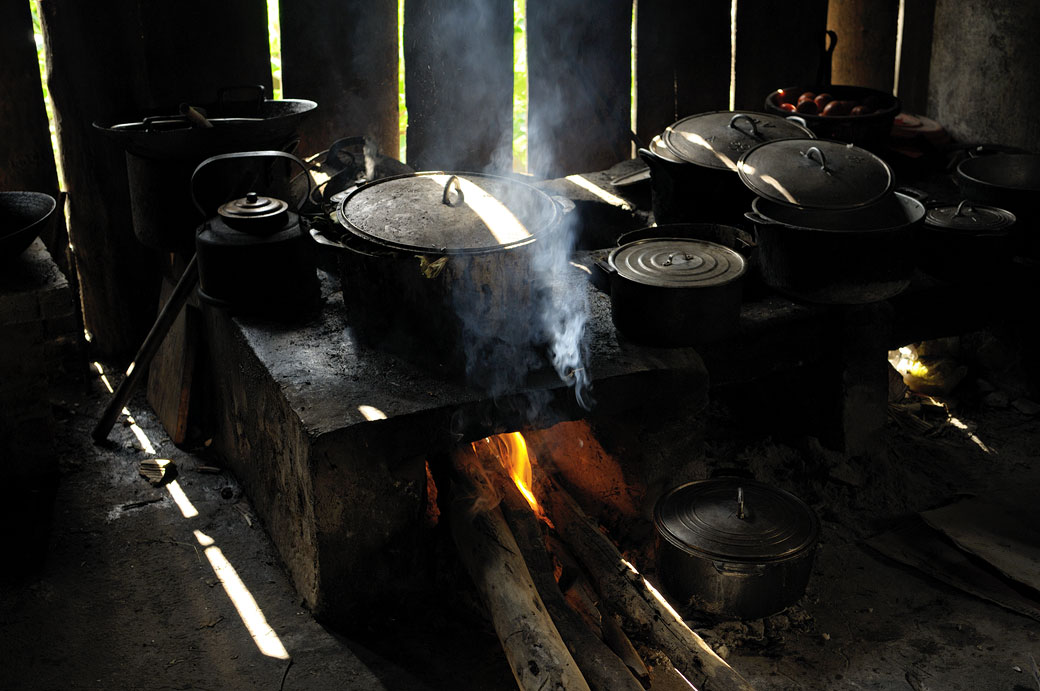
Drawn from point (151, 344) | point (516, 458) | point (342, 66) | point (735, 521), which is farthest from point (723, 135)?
point (151, 344)

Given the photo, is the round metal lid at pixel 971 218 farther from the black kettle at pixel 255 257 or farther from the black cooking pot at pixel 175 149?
the black cooking pot at pixel 175 149

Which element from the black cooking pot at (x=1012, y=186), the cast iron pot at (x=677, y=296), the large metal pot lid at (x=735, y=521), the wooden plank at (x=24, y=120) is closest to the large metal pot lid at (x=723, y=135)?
the cast iron pot at (x=677, y=296)

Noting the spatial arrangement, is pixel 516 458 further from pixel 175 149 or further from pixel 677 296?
pixel 175 149

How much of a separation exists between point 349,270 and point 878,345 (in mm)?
2518

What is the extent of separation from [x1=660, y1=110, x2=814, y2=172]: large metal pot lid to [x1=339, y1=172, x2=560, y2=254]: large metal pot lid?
1103mm

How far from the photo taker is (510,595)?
135 inches

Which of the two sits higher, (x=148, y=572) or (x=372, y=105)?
(x=372, y=105)

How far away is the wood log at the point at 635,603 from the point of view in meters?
3.28

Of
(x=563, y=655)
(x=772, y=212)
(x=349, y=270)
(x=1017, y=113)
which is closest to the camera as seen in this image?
(x=563, y=655)

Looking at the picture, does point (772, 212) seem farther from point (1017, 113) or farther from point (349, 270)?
point (1017, 113)

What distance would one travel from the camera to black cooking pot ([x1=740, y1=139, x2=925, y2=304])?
426 cm

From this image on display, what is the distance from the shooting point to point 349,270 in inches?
152

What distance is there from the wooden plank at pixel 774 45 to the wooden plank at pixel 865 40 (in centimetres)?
41

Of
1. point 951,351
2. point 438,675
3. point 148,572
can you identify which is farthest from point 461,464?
point 951,351
